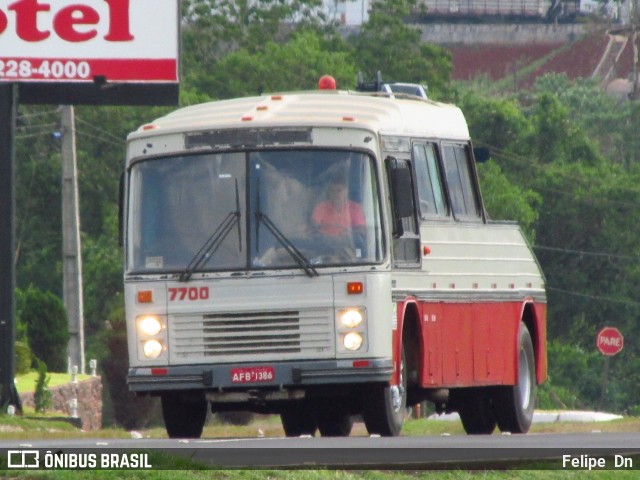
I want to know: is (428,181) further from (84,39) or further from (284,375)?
(84,39)

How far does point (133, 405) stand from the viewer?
4334cm

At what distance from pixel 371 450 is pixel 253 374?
329cm

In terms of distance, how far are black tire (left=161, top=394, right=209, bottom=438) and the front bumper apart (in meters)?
0.82

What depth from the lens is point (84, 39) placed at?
27.9m

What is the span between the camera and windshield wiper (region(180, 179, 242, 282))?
688 inches

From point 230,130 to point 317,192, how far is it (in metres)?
1.00

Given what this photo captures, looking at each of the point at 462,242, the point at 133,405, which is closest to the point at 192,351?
the point at 462,242

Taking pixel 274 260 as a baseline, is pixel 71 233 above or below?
above

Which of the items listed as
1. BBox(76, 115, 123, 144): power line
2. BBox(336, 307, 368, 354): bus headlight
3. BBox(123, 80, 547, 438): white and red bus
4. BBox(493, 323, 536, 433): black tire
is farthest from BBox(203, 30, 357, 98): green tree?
BBox(336, 307, 368, 354): bus headlight

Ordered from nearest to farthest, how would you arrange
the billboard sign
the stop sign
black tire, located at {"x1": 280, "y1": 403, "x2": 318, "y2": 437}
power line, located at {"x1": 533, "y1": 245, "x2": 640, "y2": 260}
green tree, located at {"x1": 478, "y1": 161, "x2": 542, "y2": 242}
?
black tire, located at {"x1": 280, "y1": 403, "x2": 318, "y2": 437} < the billboard sign < the stop sign < green tree, located at {"x1": 478, "y1": 161, "x2": 542, "y2": 242} < power line, located at {"x1": 533, "y1": 245, "x2": 640, "y2": 260}

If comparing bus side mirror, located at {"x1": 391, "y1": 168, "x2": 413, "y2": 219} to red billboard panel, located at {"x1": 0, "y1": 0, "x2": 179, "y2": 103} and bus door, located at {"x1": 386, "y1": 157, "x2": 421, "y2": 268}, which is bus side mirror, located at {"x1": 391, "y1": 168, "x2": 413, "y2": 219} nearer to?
bus door, located at {"x1": 386, "y1": 157, "x2": 421, "y2": 268}

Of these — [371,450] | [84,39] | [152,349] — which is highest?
[84,39]

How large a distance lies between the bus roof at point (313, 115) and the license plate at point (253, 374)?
7.14ft

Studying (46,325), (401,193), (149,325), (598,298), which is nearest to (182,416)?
(149,325)
